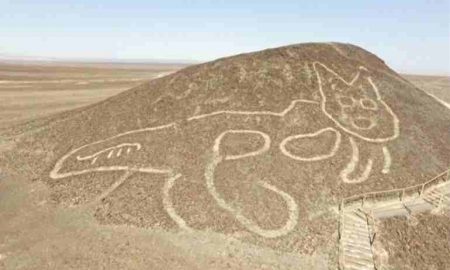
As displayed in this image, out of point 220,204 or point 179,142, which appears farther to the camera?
point 179,142

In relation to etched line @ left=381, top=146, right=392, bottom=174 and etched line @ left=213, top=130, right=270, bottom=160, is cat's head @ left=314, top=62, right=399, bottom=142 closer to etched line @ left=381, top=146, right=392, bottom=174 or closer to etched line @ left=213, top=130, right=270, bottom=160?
etched line @ left=381, top=146, right=392, bottom=174

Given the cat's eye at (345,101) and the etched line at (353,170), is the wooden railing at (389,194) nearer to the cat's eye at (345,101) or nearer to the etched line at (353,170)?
the etched line at (353,170)

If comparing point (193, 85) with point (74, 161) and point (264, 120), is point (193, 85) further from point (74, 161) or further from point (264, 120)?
point (74, 161)

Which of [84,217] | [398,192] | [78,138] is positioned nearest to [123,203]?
[84,217]

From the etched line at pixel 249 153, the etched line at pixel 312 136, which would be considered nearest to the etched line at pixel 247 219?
the etched line at pixel 249 153

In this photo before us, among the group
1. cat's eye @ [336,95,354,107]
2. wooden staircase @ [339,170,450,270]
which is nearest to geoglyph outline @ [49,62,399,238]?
cat's eye @ [336,95,354,107]
